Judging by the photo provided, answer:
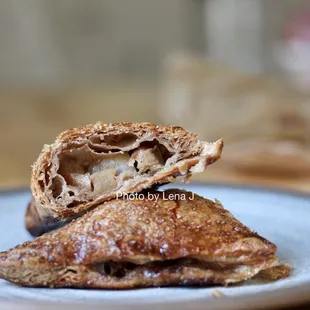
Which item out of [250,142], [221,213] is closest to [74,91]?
[250,142]

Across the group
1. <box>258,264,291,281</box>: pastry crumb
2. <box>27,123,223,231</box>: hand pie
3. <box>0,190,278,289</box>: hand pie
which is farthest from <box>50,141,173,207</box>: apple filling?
<box>258,264,291,281</box>: pastry crumb

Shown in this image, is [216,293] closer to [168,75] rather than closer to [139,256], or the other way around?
[139,256]

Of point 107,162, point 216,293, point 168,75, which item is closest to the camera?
point 216,293

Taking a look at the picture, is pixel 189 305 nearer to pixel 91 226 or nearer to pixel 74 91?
pixel 91 226

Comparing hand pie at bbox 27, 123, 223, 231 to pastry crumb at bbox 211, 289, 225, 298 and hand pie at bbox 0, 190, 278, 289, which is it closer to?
hand pie at bbox 0, 190, 278, 289

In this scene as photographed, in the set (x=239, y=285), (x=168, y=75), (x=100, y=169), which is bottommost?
(x=168, y=75)

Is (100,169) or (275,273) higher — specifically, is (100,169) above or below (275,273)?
above

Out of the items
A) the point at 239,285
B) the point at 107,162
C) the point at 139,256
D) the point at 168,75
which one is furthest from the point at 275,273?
the point at 168,75
